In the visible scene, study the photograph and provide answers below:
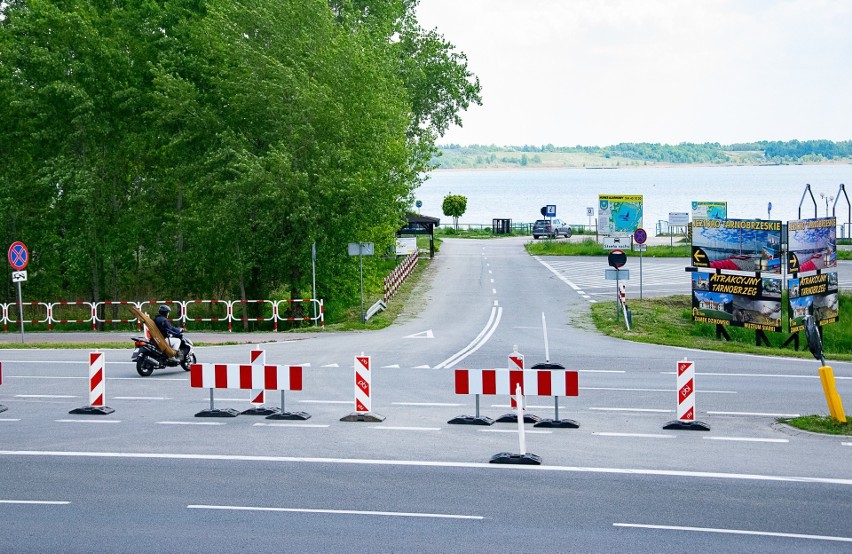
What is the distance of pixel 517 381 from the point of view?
48.8 feet

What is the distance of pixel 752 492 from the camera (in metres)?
11.4

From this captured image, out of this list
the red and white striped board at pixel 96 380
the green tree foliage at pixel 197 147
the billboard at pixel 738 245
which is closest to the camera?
the red and white striped board at pixel 96 380

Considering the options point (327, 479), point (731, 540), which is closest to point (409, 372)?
point (327, 479)

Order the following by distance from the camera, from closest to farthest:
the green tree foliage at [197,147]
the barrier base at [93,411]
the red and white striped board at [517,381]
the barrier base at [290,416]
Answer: the red and white striped board at [517,381] < the barrier base at [290,416] < the barrier base at [93,411] < the green tree foliage at [197,147]

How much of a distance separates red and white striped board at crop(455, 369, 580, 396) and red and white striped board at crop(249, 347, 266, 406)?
324 cm

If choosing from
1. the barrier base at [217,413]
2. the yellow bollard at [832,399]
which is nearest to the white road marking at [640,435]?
the yellow bollard at [832,399]

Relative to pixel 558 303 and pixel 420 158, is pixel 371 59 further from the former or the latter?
pixel 558 303

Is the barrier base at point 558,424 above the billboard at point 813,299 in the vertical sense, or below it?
below

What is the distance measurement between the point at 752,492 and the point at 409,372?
11.0 m

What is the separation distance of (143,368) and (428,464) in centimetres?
1033

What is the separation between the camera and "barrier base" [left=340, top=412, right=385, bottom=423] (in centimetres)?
1573

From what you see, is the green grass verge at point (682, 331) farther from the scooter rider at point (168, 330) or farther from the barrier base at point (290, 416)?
the barrier base at point (290, 416)

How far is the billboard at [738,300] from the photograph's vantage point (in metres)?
29.5

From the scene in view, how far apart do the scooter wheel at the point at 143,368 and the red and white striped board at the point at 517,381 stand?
882cm
